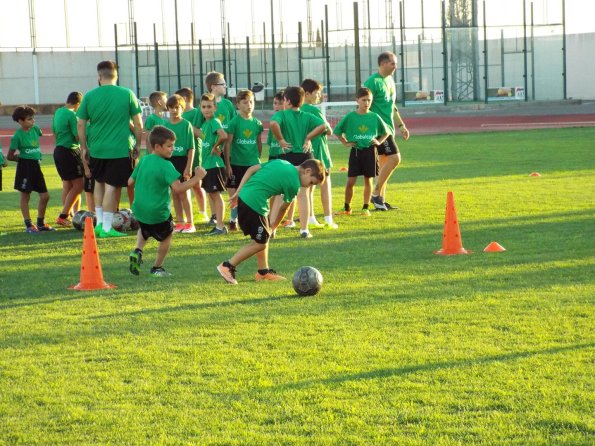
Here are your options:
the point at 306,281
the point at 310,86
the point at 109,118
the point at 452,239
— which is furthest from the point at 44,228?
the point at 306,281

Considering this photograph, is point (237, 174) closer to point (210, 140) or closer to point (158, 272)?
point (210, 140)

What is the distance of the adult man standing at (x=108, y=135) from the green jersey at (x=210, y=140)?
88 centimetres

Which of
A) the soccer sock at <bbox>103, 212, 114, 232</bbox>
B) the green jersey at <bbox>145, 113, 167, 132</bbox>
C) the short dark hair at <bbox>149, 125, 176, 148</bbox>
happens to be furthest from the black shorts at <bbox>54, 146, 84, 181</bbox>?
the short dark hair at <bbox>149, 125, 176, 148</bbox>

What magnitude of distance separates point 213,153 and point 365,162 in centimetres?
229

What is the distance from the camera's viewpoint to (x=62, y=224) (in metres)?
13.8

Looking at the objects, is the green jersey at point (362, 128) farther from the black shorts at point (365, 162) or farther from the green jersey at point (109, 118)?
the green jersey at point (109, 118)

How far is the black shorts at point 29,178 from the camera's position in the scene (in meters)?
13.5

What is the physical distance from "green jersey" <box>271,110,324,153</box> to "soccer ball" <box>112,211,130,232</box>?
2170mm

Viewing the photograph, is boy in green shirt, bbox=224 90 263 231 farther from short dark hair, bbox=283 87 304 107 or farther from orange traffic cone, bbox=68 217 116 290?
orange traffic cone, bbox=68 217 116 290

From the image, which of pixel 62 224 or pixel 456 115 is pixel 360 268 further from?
pixel 456 115

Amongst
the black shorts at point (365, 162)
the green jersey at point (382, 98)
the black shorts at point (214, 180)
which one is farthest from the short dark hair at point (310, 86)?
the green jersey at point (382, 98)

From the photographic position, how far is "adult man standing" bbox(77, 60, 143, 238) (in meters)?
12.4

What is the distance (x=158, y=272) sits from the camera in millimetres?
9555

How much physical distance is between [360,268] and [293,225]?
3445 millimetres
